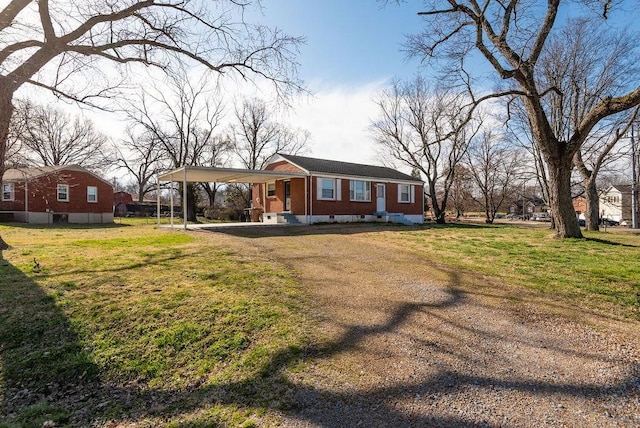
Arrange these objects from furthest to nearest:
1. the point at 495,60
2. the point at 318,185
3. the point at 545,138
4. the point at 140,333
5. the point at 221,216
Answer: the point at 221,216
the point at 318,185
the point at 545,138
the point at 495,60
the point at 140,333

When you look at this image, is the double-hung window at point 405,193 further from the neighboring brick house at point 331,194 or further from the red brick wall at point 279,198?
the red brick wall at point 279,198

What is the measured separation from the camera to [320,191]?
18.7 m

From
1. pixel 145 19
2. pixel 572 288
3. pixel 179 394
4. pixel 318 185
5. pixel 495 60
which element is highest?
pixel 145 19

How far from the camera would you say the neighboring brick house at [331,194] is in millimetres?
18391

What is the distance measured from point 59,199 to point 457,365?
2769 centimetres

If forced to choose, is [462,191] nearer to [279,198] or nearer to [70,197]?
[279,198]

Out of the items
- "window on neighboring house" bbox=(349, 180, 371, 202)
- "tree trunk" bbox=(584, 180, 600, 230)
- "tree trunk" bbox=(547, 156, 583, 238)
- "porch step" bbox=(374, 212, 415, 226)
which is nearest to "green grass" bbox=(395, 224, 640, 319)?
"tree trunk" bbox=(547, 156, 583, 238)

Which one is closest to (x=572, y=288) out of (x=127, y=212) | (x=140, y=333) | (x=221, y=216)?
(x=140, y=333)

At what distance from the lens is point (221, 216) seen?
2872 cm

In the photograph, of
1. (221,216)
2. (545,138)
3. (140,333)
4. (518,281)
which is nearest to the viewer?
(140,333)

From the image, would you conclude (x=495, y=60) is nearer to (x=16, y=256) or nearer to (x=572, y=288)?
(x=572, y=288)

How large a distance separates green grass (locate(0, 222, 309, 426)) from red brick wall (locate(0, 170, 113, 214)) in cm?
1881

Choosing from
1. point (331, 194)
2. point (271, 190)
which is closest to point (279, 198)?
point (271, 190)

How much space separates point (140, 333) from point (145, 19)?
9.41m
